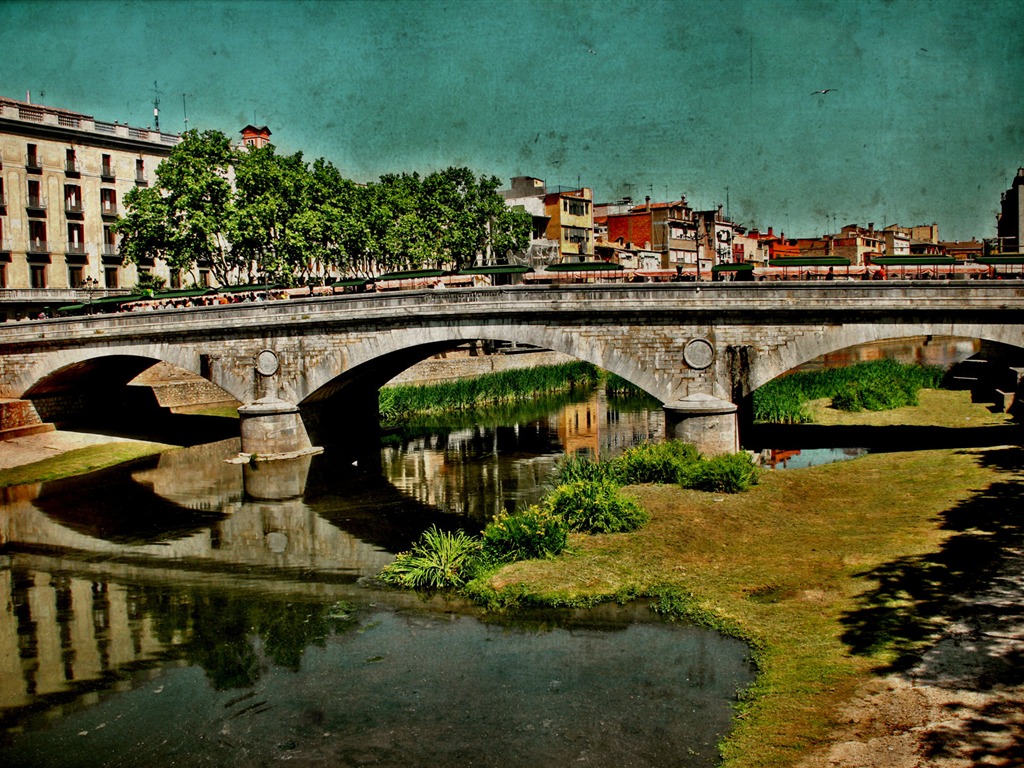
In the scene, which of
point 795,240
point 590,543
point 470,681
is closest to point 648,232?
point 795,240

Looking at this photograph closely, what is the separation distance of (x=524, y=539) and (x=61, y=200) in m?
54.7

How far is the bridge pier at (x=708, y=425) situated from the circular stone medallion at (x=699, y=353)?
4.42 feet

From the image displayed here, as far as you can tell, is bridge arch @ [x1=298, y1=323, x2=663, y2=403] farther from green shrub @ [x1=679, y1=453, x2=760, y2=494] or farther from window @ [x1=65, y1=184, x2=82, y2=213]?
window @ [x1=65, y1=184, x2=82, y2=213]

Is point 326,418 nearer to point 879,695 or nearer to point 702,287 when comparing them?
point 702,287

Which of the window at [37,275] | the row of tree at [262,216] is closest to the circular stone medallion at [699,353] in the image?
the row of tree at [262,216]

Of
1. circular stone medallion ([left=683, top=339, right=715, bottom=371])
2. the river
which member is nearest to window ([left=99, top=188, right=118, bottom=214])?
the river

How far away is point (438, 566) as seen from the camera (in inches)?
766

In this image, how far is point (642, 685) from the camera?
44.9 ft

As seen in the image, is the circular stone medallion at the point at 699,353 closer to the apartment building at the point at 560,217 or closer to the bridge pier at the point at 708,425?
the bridge pier at the point at 708,425

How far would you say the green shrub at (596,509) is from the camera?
69.8ft

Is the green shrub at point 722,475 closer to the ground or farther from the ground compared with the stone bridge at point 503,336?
closer to the ground

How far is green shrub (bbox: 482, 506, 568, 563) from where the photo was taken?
64.7ft

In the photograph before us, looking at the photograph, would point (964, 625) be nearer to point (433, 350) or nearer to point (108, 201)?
point (433, 350)

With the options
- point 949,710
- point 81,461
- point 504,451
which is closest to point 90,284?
point 81,461
